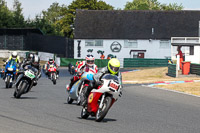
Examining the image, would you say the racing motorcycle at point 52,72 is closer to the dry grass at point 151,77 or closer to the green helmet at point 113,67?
the dry grass at point 151,77

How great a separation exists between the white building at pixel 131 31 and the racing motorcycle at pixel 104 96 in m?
64.3

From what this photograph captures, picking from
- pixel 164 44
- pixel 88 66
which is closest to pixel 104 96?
pixel 88 66

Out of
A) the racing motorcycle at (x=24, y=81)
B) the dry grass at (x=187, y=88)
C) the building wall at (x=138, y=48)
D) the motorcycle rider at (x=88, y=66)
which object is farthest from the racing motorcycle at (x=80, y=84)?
the building wall at (x=138, y=48)

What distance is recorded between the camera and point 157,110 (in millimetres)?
14383

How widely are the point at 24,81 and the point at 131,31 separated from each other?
6086cm

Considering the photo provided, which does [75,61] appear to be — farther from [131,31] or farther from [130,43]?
[131,31]

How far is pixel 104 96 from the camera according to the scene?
10727 millimetres

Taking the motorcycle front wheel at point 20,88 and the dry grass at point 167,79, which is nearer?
the motorcycle front wheel at point 20,88

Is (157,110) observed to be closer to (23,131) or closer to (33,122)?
(33,122)

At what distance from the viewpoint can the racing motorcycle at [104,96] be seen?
417 inches

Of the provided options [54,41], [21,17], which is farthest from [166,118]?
[21,17]

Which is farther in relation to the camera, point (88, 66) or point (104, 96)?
point (88, 66)

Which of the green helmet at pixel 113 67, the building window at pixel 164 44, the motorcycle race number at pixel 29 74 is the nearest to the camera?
the green helmet at pixel 113 67

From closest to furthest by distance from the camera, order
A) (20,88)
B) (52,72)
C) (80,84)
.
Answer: (80,84), (20,88), (52,72)
